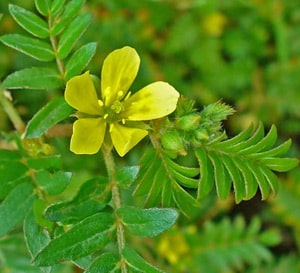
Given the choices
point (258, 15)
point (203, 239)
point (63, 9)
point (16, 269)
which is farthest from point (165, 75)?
point (63, 9)

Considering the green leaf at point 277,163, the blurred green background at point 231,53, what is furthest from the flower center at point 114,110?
the blurred green background at point 231,53

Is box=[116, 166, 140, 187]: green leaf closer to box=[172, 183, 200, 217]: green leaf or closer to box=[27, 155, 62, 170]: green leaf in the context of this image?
box=[172, 183, 200, 217]: green leaf

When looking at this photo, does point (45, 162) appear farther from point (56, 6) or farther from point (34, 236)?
point (56, 6)

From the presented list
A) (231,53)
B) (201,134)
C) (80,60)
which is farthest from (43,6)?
(231,53)

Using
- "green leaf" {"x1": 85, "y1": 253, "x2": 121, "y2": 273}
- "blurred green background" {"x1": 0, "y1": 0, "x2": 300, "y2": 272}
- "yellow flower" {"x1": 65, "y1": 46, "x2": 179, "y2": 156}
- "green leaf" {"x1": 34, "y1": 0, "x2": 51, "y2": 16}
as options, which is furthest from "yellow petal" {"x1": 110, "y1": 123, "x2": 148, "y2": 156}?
"blurred green background" {"x1": 0, "y1": 0, "x2": 300, "y2": 272}

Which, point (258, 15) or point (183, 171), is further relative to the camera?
point (258, 15)

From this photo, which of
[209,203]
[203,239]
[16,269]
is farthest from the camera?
[209,203]

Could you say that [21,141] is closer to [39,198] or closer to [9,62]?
[39,198]
